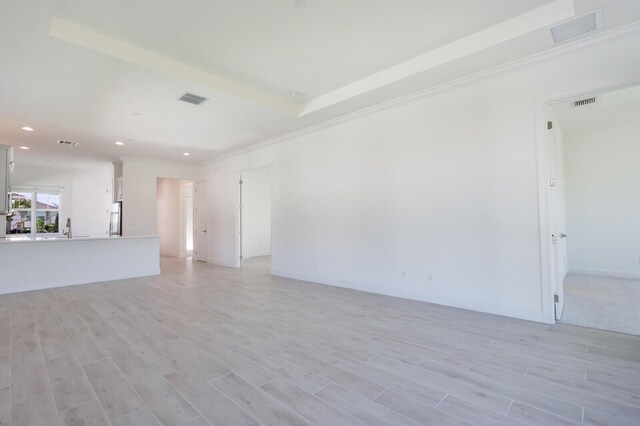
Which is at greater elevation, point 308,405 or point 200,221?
point 200,221

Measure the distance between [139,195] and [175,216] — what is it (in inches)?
92.4

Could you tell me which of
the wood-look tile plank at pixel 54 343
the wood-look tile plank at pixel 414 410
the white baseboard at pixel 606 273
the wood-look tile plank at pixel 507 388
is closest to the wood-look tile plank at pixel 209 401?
the wood-look tile plank at pixel 414 410

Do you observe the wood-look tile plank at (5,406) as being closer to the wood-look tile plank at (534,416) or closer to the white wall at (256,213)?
the wood-look tile plank at (534,416)

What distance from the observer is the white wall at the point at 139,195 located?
802 centimetres

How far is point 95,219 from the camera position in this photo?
425 inches

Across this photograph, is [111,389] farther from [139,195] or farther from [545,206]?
[139,195]

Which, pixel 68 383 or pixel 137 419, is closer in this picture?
pixel 137 419

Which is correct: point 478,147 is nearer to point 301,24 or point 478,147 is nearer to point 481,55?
point 481,55

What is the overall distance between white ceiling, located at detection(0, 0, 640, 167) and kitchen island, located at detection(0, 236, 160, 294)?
7.24 feet

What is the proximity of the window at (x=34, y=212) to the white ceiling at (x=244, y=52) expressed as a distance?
22.2 ft

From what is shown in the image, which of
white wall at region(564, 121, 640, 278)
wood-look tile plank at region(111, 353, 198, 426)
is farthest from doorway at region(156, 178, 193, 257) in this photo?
white wall at region(564, 121, 640, 278)

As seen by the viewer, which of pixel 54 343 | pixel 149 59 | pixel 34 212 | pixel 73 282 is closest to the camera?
pixel 54 343

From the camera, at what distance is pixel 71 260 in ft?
19.1

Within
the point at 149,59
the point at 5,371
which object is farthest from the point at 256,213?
the point at 5,371
